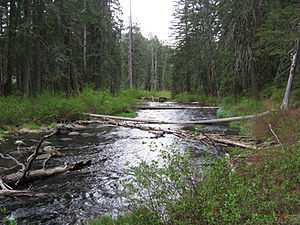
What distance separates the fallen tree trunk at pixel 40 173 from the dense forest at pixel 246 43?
11.2m

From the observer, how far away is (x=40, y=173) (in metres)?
8.54

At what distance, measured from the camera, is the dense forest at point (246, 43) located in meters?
16.4

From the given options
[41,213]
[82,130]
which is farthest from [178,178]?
[82,130]

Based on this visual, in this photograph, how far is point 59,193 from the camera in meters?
7.59

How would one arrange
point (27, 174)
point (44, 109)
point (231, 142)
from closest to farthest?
point (27, 174)
point (231, 142)
point (44, 109)

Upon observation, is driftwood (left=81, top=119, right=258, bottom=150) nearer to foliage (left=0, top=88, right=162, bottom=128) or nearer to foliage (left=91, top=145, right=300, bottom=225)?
foliage (left=0, top=88, right=162, bottom=128)

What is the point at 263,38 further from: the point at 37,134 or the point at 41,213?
the point at 41,213

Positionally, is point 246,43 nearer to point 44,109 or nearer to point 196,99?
point 44,109

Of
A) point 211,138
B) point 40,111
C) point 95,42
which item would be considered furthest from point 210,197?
point 95,42

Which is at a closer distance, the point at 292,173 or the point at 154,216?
the point at 154,216

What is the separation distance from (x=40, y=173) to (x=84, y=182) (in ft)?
3.85

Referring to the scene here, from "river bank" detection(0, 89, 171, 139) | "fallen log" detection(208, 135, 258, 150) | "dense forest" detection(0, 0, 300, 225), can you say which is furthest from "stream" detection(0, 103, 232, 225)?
"river bank" detection(0, 89, 171, 139)

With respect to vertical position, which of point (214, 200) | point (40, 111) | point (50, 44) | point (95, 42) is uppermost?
point (95, 42)

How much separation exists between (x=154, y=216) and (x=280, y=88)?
18.3 metres
